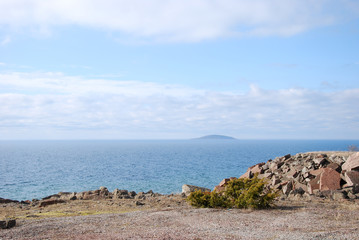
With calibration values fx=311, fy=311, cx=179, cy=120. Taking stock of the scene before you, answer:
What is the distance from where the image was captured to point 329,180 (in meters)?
22.8

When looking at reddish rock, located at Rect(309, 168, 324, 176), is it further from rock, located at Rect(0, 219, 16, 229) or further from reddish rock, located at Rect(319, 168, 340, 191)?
rock, located at Rect(0, 219, 16, 229)

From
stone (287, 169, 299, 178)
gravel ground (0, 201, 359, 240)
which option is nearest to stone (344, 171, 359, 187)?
stone (287, 169, 299, 178)

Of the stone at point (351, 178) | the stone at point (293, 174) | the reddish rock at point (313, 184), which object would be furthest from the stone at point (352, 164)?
the stone at point (293, 174)

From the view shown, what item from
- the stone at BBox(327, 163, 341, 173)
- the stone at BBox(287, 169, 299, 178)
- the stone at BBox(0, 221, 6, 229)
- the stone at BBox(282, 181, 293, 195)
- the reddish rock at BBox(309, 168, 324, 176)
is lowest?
the stone at BBox(0, 221, 6, 229)

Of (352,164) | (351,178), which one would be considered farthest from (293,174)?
(351,178)

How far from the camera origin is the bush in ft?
58.4

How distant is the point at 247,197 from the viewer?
18.0 m

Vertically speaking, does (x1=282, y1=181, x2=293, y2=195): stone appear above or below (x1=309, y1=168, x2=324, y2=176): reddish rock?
below

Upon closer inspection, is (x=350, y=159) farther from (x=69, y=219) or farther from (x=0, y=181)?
(x=0, y=181)

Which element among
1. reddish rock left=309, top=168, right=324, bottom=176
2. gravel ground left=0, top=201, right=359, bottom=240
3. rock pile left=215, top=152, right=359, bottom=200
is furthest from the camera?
reddish rock left=309, top=168, right=324, bottom=176

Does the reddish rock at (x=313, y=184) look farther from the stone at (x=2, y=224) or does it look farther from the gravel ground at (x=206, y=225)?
the stone at (x=2, y=224)

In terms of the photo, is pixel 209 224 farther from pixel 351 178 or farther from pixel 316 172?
pixel 316 172

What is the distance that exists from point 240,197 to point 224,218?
11.5ft

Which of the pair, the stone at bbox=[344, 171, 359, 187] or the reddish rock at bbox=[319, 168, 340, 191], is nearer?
the stone at bbox=[344, 171, 359, 187]
